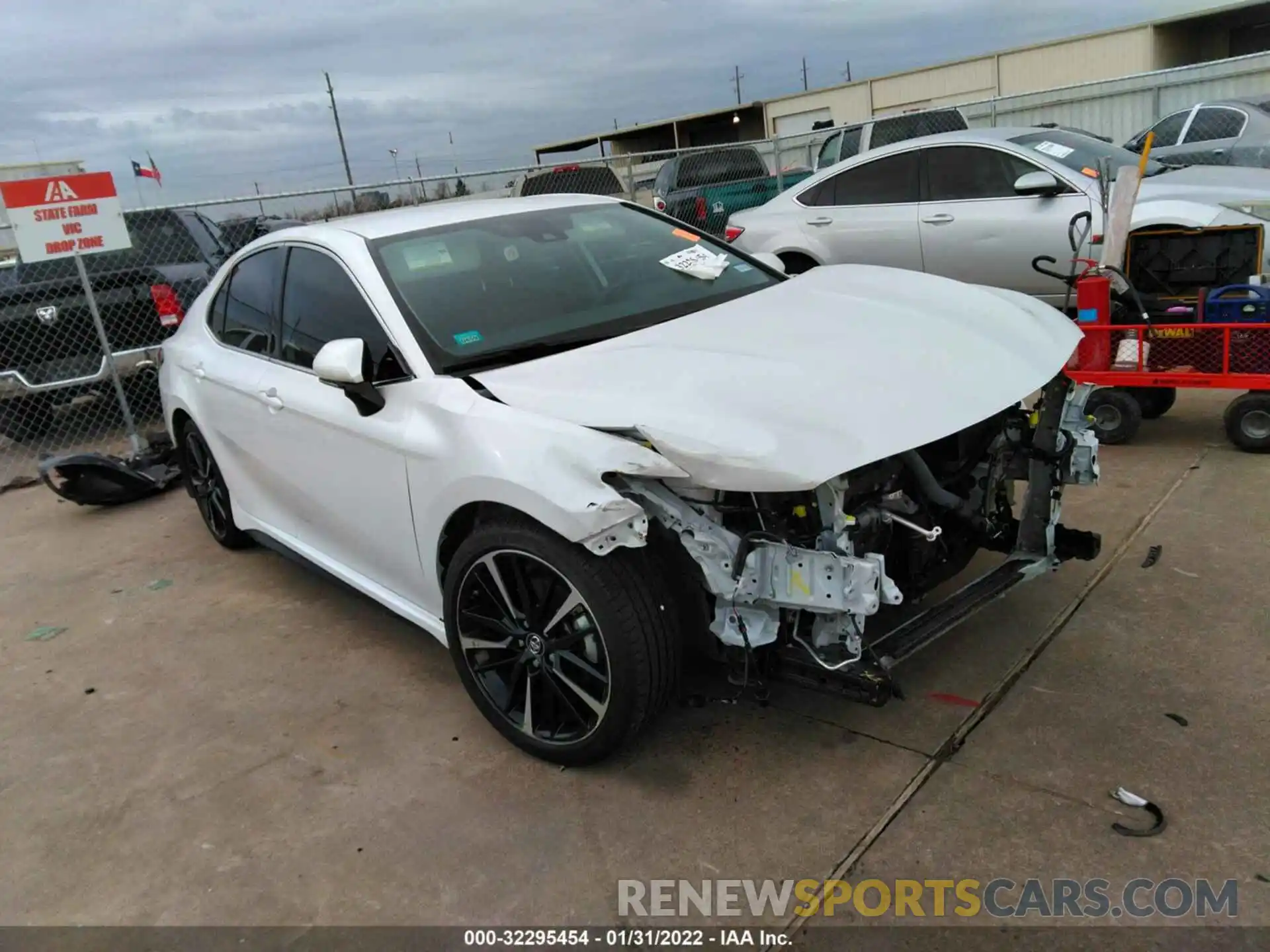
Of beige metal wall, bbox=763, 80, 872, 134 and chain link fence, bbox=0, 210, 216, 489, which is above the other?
beige metal wall, bbox=763, 80, 872, 134

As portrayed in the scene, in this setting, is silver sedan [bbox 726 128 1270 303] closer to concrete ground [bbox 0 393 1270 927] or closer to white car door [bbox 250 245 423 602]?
concrete ground [bbox 0 393 1270 927]

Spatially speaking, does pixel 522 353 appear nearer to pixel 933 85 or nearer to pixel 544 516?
pixel 544 516

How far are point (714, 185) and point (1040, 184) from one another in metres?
7.44

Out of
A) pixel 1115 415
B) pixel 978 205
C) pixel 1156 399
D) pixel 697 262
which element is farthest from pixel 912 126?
pixel 697 262

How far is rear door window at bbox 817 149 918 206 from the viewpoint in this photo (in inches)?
303

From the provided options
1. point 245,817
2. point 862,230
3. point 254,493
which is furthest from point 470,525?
point 862,230

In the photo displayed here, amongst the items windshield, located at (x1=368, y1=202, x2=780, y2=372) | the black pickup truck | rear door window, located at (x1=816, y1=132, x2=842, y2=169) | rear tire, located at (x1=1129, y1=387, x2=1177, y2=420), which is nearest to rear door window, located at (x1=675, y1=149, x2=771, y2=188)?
rear door window, located at (x1=816, y1=132, x2=842, y2=169)

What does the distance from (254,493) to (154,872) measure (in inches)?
77.7

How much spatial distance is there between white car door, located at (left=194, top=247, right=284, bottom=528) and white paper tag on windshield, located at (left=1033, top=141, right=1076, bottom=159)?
5.94 m

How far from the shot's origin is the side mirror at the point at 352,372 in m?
2.89

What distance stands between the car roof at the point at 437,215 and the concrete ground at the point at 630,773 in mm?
1679

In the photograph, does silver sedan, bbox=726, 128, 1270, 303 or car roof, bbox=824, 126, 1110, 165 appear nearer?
silver sedan, bbox=726, 128, 1270, 303

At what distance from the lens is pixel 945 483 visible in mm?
3070

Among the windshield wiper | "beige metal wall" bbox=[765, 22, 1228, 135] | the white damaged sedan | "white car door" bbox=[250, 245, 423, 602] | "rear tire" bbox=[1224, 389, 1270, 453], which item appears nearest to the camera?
the white damaged sedan
